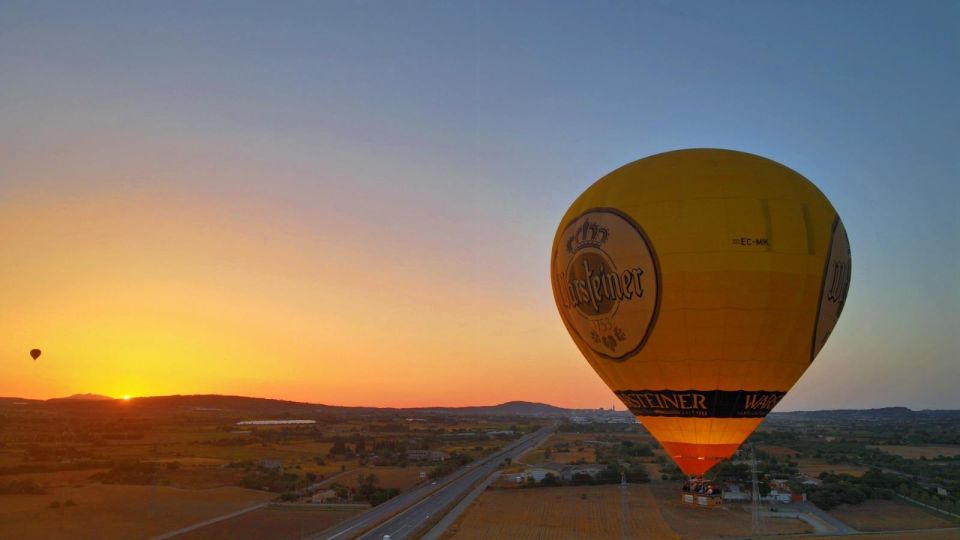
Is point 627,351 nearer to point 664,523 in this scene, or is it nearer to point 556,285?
point 556,285

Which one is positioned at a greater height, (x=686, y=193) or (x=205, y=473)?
(x=686, y=193)

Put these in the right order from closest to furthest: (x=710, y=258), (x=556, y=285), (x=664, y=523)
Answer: (x=710, y=258), (x=556, y=285), (x=664, y=523)

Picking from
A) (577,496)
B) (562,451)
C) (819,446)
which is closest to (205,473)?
(577,496)

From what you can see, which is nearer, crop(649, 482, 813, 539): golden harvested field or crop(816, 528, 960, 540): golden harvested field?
crop(816, 528, 960, 540): golden harvested field

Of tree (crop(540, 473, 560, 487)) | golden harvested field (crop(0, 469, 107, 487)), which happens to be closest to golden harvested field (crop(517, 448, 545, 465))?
tree (crop(540, 473, 560, 487))

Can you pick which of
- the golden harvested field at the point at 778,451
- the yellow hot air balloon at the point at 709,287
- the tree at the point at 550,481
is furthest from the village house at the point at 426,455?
the yellow hot air balloon at the point at 709,287

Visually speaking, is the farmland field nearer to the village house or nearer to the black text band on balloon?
the black text band on balloon

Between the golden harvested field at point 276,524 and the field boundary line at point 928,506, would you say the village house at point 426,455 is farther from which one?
the field boundary line at point 928,506
